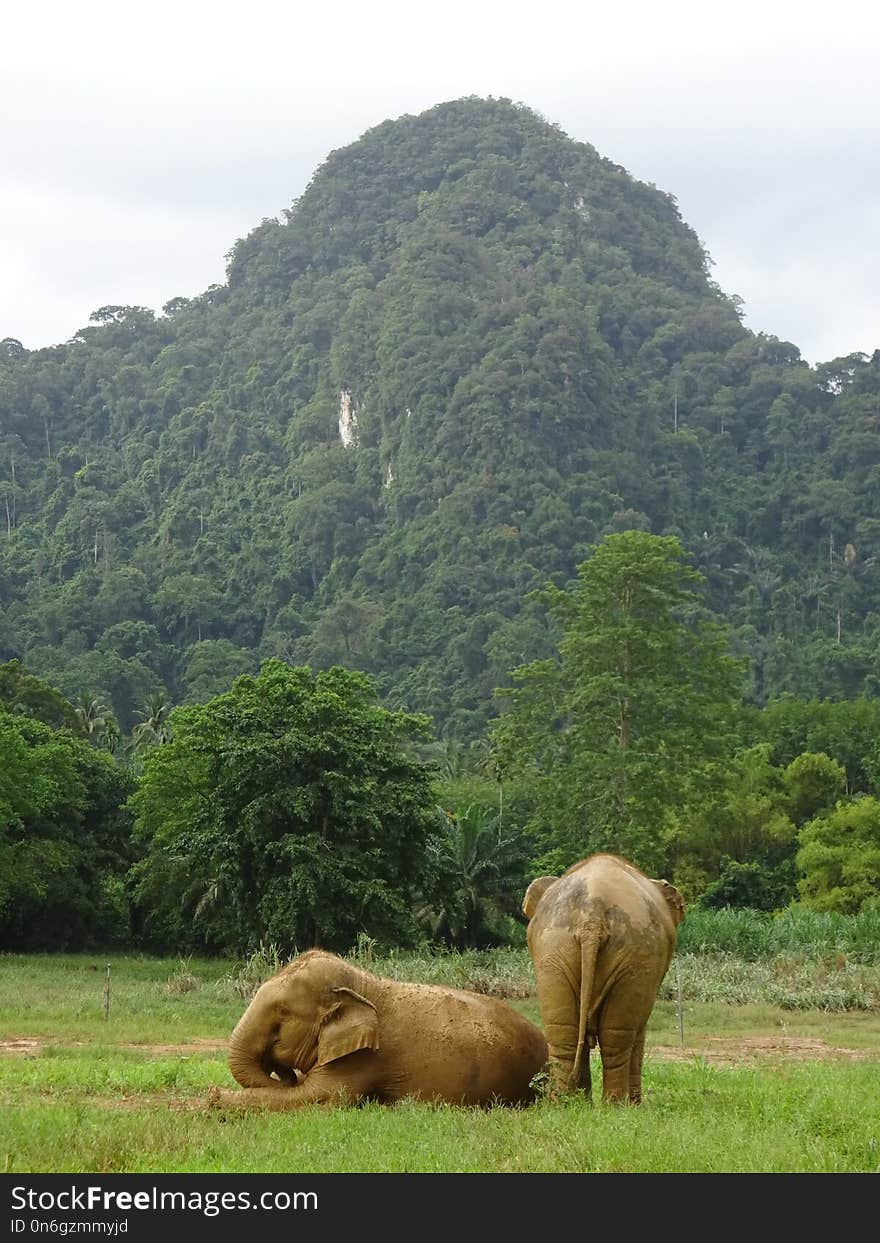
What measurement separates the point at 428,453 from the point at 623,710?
93.0m

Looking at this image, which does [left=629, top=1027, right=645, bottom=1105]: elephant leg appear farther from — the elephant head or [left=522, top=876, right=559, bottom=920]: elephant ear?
the elephant head

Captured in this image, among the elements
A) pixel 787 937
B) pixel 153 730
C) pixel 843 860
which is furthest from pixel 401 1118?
pixel 153 730

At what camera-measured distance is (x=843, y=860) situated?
38.3m

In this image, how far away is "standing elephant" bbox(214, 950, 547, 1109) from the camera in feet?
27.8

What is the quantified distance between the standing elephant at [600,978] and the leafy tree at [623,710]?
24227 millimetres

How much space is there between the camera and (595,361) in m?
130

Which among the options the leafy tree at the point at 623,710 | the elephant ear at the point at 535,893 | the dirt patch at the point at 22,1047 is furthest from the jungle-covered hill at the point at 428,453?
the elephant ear at the point at 535,893

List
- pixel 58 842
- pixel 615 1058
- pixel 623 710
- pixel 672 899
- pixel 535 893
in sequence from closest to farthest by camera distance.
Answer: pixel 615 1058 → pixel 535 893 → pixel 672 899 → pixel 623 710 → pixel 58 842

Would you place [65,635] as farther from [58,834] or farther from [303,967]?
[303,967]

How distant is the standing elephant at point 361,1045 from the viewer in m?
8.47

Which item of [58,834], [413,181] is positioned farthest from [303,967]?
[413,181]

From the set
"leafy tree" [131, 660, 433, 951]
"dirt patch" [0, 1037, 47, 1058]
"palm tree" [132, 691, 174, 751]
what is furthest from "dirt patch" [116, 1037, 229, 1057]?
"palm tree" [132, 691, 174, 751]

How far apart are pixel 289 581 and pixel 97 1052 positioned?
105502 millimetres

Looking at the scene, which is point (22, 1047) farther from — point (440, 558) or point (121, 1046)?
point (440, 558)
